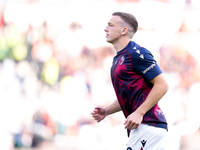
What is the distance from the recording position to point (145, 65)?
3.06 m

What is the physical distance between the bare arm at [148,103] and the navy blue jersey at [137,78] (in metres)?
0.07

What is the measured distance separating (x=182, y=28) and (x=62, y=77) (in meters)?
3.31

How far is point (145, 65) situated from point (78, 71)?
251 inches

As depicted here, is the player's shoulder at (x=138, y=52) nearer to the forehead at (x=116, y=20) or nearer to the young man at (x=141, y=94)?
the young man at (x=141, y=94)

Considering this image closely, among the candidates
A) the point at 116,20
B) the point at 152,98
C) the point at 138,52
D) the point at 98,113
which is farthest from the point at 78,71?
the point at 152,98

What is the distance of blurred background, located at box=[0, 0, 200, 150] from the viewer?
9164 mm

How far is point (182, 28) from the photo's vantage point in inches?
373

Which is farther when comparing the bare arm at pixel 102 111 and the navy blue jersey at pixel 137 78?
the bare arm at pixel 102 111

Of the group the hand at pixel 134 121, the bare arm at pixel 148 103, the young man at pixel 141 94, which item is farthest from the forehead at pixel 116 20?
the hand at pixel 134 121

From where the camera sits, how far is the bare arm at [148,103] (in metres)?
2.94

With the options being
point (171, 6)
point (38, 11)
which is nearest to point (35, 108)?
point (38, 11)

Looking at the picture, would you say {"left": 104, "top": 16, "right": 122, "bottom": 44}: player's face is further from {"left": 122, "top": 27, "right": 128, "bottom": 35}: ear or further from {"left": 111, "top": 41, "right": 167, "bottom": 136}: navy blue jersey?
{"left": 111, "top": 41, "right": 167, "bottom": 136}: navy blue jersey

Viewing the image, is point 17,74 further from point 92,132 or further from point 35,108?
point 92,132

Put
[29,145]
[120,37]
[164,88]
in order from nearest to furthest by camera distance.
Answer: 1. [164,88]
2. [120,37]
3. [29,145]
